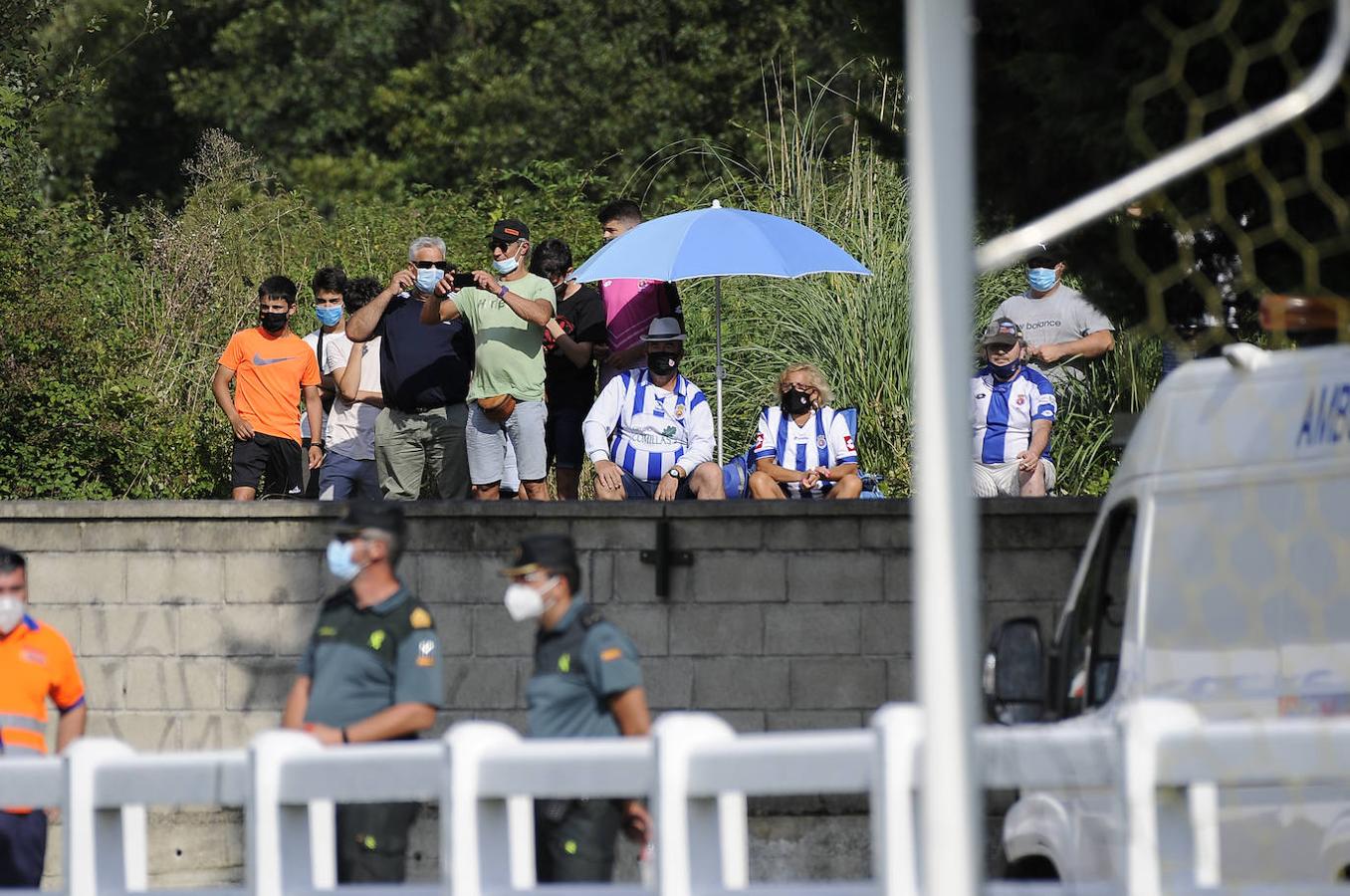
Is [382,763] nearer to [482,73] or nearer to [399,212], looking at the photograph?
[399,212]

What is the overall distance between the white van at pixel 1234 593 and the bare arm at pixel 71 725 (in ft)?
12.8

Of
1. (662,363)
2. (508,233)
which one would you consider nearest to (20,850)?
(662,363)

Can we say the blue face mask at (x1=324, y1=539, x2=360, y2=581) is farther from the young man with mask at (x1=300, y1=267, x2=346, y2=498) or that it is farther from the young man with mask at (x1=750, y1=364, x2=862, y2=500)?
the young man with mask at (x1=300, y1=267, x2=346, y2=498)

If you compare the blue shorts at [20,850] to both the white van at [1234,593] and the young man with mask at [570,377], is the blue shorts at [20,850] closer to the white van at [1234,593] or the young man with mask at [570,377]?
the white van at [1234,593]

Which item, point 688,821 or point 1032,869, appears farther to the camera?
point 1032,869

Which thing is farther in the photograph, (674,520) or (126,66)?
(126,66)

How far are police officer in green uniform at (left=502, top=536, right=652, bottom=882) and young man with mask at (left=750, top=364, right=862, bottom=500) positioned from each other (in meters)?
5.22

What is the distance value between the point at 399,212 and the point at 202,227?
3.22 metres

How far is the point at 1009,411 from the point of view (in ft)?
41.6

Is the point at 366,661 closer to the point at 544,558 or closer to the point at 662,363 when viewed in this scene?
the point at 544,558

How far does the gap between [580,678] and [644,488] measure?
541 cm

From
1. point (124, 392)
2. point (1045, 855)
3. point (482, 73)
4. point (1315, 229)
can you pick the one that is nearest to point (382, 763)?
point (1045, 855)

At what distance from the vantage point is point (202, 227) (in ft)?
65.4

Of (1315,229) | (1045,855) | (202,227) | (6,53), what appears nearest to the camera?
(1045,855)
